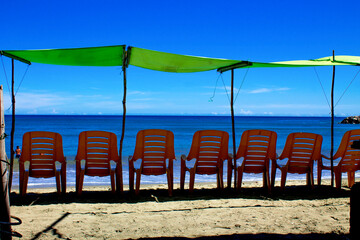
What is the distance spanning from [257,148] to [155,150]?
1603 millimetres

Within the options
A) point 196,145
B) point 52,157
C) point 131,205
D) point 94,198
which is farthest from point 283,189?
point 52,157

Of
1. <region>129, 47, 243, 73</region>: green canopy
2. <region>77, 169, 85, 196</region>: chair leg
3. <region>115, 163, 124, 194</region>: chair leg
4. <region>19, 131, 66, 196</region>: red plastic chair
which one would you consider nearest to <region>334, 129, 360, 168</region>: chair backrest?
<region>129, 47, 243, 73</region>: green canopy

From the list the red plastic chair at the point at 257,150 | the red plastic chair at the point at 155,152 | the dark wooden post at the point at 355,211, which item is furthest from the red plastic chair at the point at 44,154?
the dark wooden post at the point at 355,211

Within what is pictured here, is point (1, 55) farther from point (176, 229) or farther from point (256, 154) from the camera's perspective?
point (256, 154)

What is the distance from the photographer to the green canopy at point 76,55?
4.33 metres

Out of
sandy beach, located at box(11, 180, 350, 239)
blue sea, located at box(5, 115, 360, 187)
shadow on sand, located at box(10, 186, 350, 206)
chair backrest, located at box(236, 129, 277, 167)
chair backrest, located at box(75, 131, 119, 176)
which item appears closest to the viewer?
sandy beach, located at box(11, 180, 350, 239)

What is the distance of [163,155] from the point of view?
486cm

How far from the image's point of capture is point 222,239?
296 cm

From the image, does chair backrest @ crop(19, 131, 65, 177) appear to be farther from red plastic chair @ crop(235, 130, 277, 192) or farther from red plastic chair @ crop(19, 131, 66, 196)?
red plastic chair @ crop(235, 130, 277, 192)

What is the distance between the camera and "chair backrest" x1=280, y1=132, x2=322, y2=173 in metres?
5.14

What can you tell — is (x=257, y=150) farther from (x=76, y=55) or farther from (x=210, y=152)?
(x=76, y=55)

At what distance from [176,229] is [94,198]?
1814mm

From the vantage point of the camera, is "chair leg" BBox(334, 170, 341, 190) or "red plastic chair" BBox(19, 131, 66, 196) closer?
"red plastic chair" BBox(19, 131, 66, 196)

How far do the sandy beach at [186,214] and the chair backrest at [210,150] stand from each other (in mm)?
411
